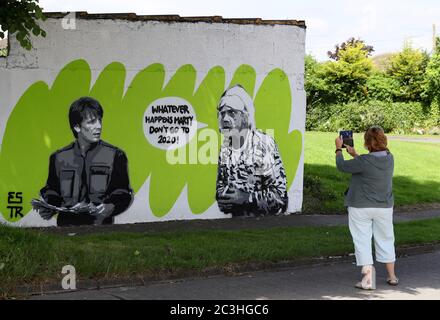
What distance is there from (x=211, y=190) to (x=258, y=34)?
3.00 metres

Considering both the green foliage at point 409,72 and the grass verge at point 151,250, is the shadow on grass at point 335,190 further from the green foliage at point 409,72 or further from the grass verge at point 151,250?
the green foliage at point 409,72

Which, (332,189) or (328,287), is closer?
(328,287)

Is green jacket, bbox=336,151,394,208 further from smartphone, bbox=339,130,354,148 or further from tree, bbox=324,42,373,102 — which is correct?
tree, bbox=324,42,373,102

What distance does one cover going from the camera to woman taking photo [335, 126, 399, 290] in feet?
23.1

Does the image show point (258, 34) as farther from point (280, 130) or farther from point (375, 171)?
point (375, 171)

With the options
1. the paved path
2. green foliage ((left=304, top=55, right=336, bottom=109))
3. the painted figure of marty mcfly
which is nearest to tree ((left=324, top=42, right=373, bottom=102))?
green foliage ((left=304, top=55, right=336, bottom=109))

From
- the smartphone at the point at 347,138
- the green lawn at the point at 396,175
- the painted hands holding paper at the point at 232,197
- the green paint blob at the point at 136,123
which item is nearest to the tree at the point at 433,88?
the green lawn at the point at 396,175

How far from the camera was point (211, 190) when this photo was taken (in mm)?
11375

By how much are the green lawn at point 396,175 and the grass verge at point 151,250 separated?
270 centimetres

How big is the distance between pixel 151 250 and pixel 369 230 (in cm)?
269

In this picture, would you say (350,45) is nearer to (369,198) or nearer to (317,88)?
(317,88)

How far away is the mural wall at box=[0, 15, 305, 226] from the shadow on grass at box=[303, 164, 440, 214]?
30.8 inches

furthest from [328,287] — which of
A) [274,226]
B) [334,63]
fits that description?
[334,63]

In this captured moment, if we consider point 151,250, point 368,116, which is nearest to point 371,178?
point 151,250
